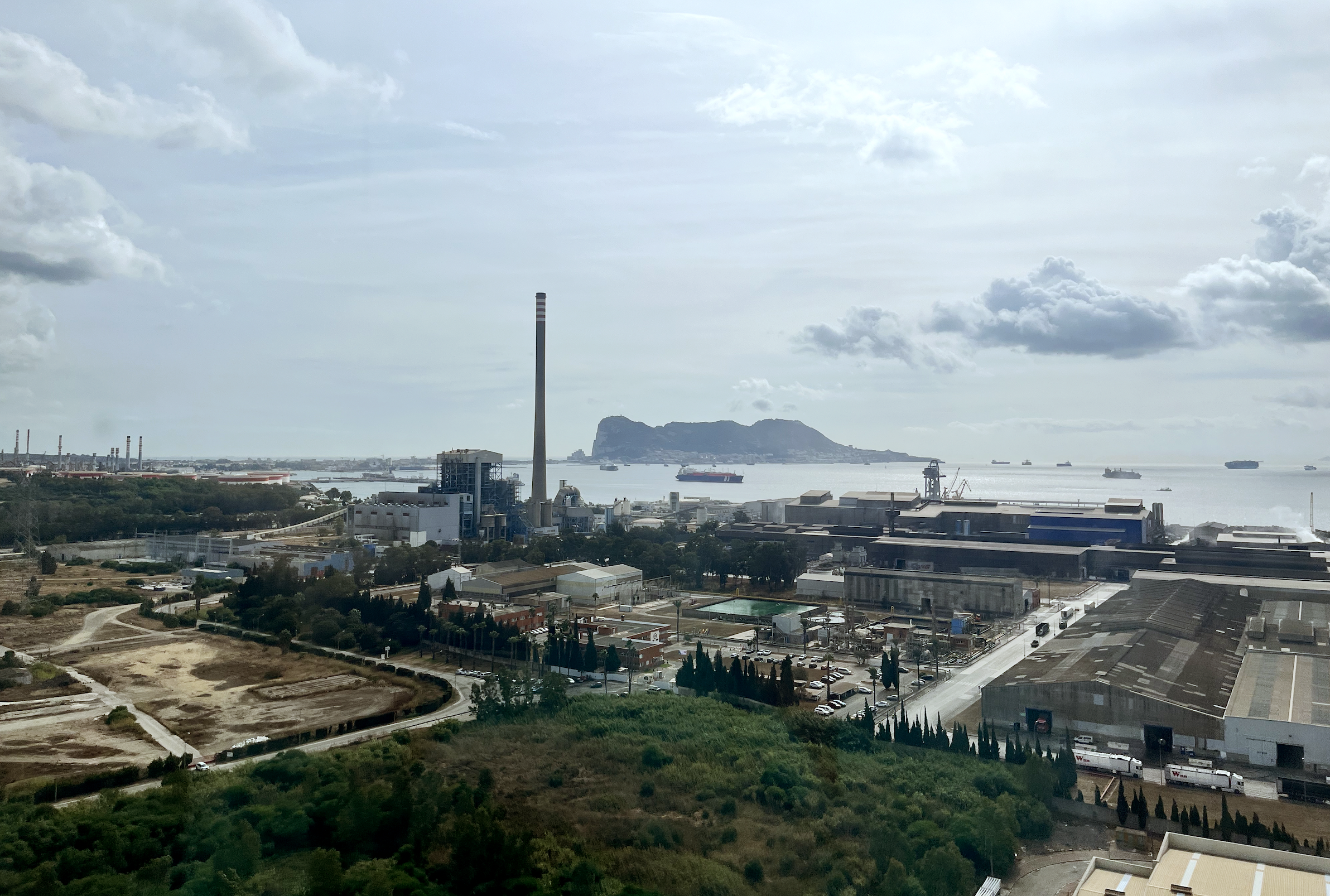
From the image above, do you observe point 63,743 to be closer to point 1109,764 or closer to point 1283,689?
point 1109,764

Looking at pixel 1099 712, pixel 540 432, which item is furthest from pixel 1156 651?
pixel 540 432

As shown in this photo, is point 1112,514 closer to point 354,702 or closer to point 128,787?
point 354,702

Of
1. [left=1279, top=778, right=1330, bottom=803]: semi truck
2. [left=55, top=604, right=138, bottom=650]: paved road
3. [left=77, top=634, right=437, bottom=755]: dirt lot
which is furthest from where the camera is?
[left=55, top=604, right=138, bottom=650]: paved road

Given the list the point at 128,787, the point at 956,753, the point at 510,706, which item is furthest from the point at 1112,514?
the point at 128,787

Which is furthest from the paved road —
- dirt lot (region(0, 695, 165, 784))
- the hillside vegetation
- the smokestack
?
the smokestack

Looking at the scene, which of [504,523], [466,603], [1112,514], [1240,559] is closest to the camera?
[466,603]

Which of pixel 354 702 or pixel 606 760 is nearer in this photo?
pixel 606 760

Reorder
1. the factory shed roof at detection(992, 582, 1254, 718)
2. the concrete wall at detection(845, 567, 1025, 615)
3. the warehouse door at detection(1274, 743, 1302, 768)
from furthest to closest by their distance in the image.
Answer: the concrete wall at detection(845, 567, 1025, 615), the factory shed roof at detection(992, 582, 1254, 718), the warehouse door at detection(1274, 743, 1302, 768)

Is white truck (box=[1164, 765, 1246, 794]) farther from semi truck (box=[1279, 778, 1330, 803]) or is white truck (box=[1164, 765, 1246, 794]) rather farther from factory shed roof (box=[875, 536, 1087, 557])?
factory shed roof (box=[875, 536, 1087, 557])
